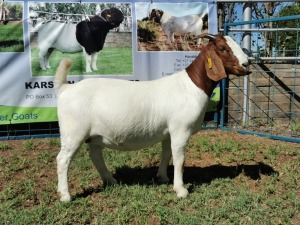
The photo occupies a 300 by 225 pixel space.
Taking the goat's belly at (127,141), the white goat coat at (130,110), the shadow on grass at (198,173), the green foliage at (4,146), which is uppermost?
the white goat coat at (130,110)

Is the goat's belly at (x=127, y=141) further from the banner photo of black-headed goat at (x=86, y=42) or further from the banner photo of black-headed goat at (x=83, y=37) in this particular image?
the banner photo of black-headed goat at (x=83, y=37)

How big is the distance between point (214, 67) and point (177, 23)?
3.43m

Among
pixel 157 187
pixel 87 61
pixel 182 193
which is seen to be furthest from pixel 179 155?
pixel 87 61

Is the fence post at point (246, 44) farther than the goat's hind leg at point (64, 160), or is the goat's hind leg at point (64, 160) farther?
the fence post at point (246, 44)

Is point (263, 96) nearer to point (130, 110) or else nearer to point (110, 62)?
point (110, 62)

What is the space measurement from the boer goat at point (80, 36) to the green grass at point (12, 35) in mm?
345

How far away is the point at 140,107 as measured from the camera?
4.46m

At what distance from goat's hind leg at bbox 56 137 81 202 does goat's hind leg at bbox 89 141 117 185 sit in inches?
→ 17.5

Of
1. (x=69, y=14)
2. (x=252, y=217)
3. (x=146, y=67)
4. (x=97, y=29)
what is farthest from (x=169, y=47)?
(x=252, y=217)

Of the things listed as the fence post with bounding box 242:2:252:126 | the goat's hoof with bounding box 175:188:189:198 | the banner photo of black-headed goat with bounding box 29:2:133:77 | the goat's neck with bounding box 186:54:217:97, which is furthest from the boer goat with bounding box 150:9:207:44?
the goat's hoof with bounding box 175:188:189:198

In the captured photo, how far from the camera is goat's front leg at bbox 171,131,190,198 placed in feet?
14.9

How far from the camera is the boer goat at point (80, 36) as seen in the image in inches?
287

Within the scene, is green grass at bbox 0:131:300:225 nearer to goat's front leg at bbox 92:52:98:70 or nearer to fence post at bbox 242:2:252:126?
fence post at bbox 242:2:252:126

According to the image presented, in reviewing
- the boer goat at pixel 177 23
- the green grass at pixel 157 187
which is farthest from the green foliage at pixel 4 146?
the boer goat at pixel 177 23
